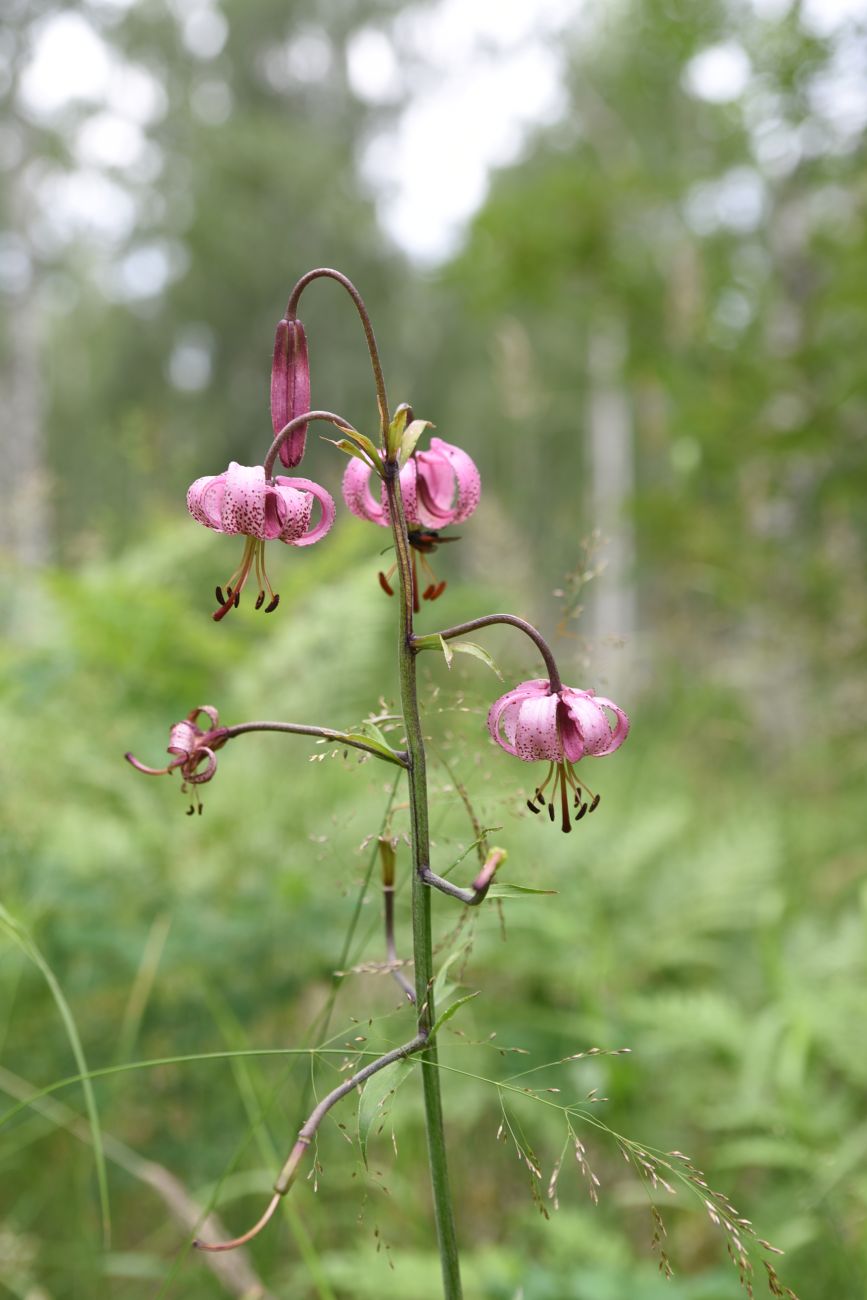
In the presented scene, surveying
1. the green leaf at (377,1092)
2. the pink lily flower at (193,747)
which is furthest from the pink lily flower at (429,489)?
the green leaf at (377,1092)

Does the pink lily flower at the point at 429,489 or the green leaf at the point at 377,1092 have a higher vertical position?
the pink lily flower at the point at 429,489

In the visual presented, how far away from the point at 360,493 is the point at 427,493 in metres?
0.05

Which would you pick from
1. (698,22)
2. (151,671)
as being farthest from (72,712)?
(698,22)

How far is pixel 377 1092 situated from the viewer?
60cm

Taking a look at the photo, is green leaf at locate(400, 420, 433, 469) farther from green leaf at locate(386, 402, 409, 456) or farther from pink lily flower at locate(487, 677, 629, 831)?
pink lily flower at locate(487, 677, 629, 831)

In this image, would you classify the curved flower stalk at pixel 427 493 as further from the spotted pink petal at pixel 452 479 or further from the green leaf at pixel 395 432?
the green leaf at pixel 395 432

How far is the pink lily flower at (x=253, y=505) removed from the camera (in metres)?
0.68

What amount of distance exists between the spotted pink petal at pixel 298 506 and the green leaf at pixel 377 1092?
1.13 ft

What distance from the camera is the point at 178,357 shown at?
45.5 feet

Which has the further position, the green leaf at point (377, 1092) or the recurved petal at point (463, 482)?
the recurved petal at point (463, 482)

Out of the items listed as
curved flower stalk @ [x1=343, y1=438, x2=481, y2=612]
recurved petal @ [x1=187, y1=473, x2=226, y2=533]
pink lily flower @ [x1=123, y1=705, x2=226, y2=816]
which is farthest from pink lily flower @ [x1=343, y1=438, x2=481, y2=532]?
pink lily flower @ [x1=123, y1=705, x2=226, y2=816]

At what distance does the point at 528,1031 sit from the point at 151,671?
1332 mm

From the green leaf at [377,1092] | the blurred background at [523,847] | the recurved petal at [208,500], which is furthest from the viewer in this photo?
the blurred background at [523,847]

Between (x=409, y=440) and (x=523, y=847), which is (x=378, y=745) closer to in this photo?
(x=409, y=440)
